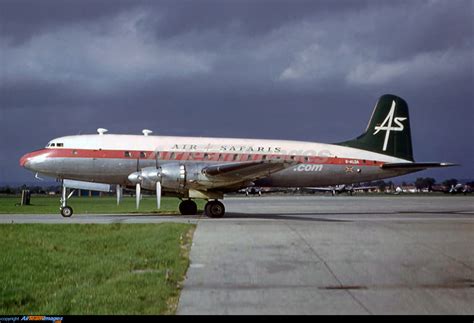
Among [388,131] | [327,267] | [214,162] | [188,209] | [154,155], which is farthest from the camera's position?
[388,131]

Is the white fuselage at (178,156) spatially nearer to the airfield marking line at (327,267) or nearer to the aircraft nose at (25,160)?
the aircraft nose at (25,160)

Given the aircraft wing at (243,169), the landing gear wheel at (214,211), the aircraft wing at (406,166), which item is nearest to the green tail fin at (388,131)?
the aircraft wing at (406,166)

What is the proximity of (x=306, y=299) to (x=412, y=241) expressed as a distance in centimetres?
717

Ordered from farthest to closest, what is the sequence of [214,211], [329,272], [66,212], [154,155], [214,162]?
[214,162], [154,155], [66,212], [214,211], [329,272]

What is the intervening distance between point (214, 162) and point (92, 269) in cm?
1469

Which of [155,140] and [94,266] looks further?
[155,140]

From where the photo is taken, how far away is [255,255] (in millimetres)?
11422

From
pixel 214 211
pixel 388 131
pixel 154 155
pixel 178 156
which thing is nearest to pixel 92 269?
pixel 214 211

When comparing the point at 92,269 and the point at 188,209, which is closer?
the point at 92,269

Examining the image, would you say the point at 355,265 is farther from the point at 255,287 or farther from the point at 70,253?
the point at 70,253

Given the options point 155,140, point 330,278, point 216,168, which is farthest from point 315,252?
point 155,140

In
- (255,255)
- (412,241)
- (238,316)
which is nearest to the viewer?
(238,316)

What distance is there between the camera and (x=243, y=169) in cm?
2191

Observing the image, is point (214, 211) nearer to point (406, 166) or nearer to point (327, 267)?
point (406, 166)
